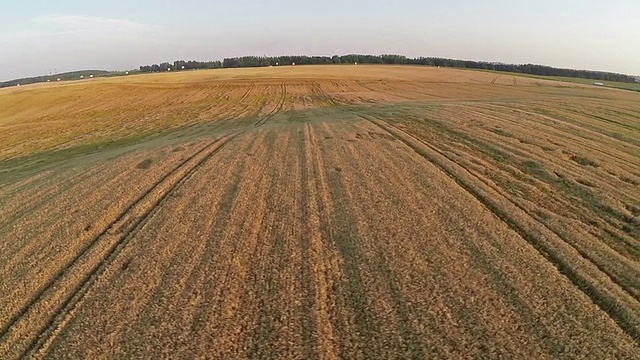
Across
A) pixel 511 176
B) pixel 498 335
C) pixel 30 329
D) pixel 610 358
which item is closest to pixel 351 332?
pixel 498 335

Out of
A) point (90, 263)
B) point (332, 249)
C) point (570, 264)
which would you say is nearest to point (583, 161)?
point (570, 264)

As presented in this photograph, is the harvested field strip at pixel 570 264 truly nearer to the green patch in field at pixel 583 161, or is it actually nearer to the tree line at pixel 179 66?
the green patch in field at pixel 583 161

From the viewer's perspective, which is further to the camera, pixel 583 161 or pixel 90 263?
pixel 583 161

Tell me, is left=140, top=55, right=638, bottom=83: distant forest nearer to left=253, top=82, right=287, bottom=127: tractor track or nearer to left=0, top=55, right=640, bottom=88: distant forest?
left=0, top=55, right=640, bottom=88: distant forest

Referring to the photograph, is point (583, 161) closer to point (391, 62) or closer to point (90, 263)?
point (90, 263)

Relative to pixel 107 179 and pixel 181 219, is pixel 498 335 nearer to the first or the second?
pixel 181 219

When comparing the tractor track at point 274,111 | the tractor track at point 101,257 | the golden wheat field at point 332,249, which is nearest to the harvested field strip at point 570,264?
the golden wheat field at point 332,249
